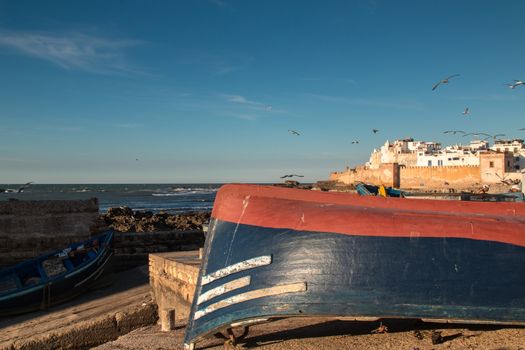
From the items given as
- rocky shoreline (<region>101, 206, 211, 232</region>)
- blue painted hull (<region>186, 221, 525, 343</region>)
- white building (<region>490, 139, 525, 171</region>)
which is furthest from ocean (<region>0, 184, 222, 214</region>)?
blue painted hull (<region>186, 221, 525, 343</region>)

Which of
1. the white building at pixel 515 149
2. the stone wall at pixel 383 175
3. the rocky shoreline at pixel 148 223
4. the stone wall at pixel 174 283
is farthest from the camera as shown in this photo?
the stone wall at pixel 383 175

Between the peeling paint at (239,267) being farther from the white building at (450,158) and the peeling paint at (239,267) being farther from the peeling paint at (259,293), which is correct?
the white building at (450,158)

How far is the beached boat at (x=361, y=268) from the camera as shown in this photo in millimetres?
5102

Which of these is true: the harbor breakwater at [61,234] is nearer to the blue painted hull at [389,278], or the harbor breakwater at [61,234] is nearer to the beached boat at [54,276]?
the beached boat at [54,276]

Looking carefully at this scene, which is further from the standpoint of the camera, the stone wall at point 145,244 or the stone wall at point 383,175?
the stone wall at point 383,175

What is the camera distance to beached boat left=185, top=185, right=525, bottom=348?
5102 millimetres

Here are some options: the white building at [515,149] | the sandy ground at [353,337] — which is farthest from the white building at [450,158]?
the sandy ground at [353,337]

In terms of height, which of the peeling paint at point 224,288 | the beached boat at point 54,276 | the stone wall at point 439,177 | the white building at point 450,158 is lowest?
the beached boat at point 54,276

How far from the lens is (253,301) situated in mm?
5426

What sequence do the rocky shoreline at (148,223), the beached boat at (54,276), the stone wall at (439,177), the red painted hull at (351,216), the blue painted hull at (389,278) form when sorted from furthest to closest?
the stone wall at (439,177) → the rocky shoreline at (148,223) → the beached boat at (54,276) → the red painted hull at (351,216) → the blue painted hull at (389,278)

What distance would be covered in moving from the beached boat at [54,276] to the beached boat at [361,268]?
6.45 metres

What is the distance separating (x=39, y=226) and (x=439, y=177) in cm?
4464

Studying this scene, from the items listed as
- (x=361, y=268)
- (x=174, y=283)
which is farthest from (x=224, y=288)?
(x=174, y=283)

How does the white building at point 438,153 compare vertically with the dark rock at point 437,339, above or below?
above
